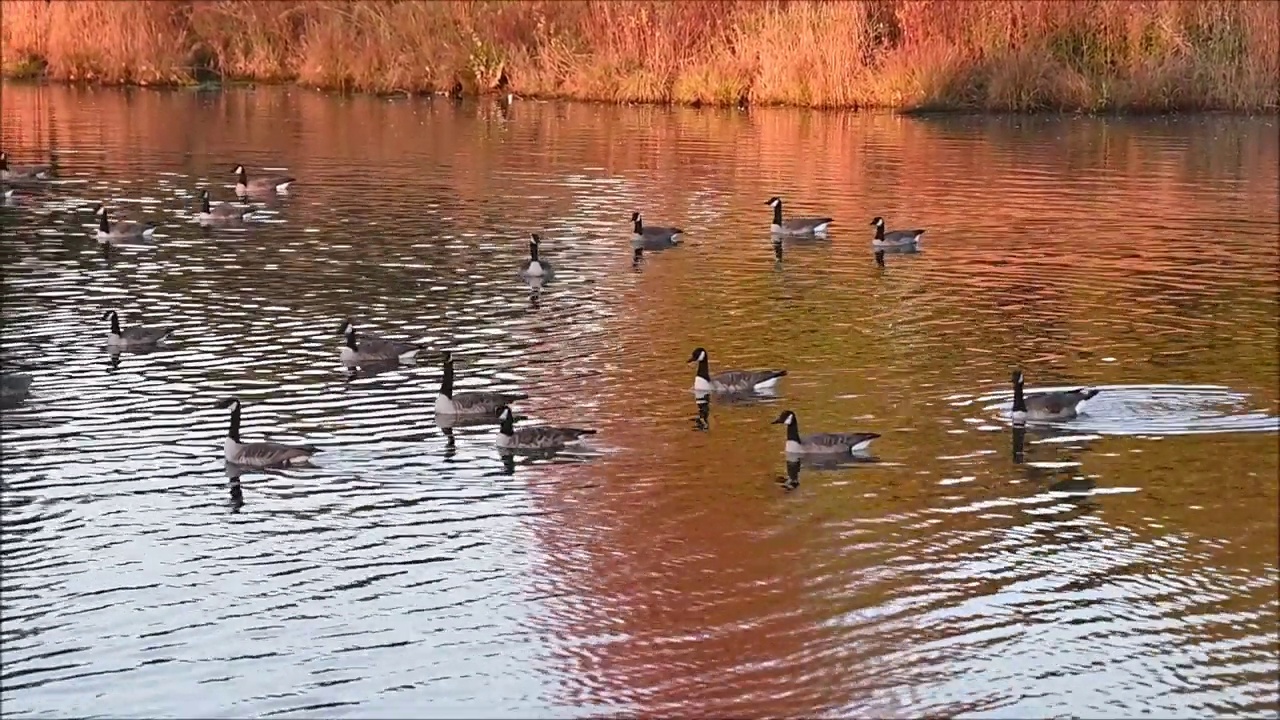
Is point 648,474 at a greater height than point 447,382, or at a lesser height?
lesser

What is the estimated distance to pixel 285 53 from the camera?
4900cm

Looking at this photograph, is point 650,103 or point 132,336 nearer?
point 132,336

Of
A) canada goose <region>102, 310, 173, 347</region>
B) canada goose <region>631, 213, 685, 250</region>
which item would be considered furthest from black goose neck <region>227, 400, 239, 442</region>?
canada goose <region>631, 213, 685, 250</region>

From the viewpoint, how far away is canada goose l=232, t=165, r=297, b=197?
29.1 meters

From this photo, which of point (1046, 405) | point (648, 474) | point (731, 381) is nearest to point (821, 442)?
point (648, 474)

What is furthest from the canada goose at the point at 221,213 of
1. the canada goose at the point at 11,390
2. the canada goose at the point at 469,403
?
the canada goose at the point at 469,403

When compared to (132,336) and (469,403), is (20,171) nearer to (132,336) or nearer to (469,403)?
(132,336)

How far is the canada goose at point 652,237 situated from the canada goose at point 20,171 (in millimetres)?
11293

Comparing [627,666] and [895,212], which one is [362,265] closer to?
[895,212]

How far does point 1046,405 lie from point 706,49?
28.8m

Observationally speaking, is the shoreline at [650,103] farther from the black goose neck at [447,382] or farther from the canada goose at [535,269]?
the black goose neck at [447,382]

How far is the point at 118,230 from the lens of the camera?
83.8ft

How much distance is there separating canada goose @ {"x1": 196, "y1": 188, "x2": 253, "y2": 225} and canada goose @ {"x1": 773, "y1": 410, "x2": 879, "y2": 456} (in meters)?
14.3

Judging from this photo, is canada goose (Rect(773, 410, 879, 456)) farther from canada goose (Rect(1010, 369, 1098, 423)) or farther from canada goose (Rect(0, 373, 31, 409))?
canada goose (Rect(0, 373, 31, 409))
